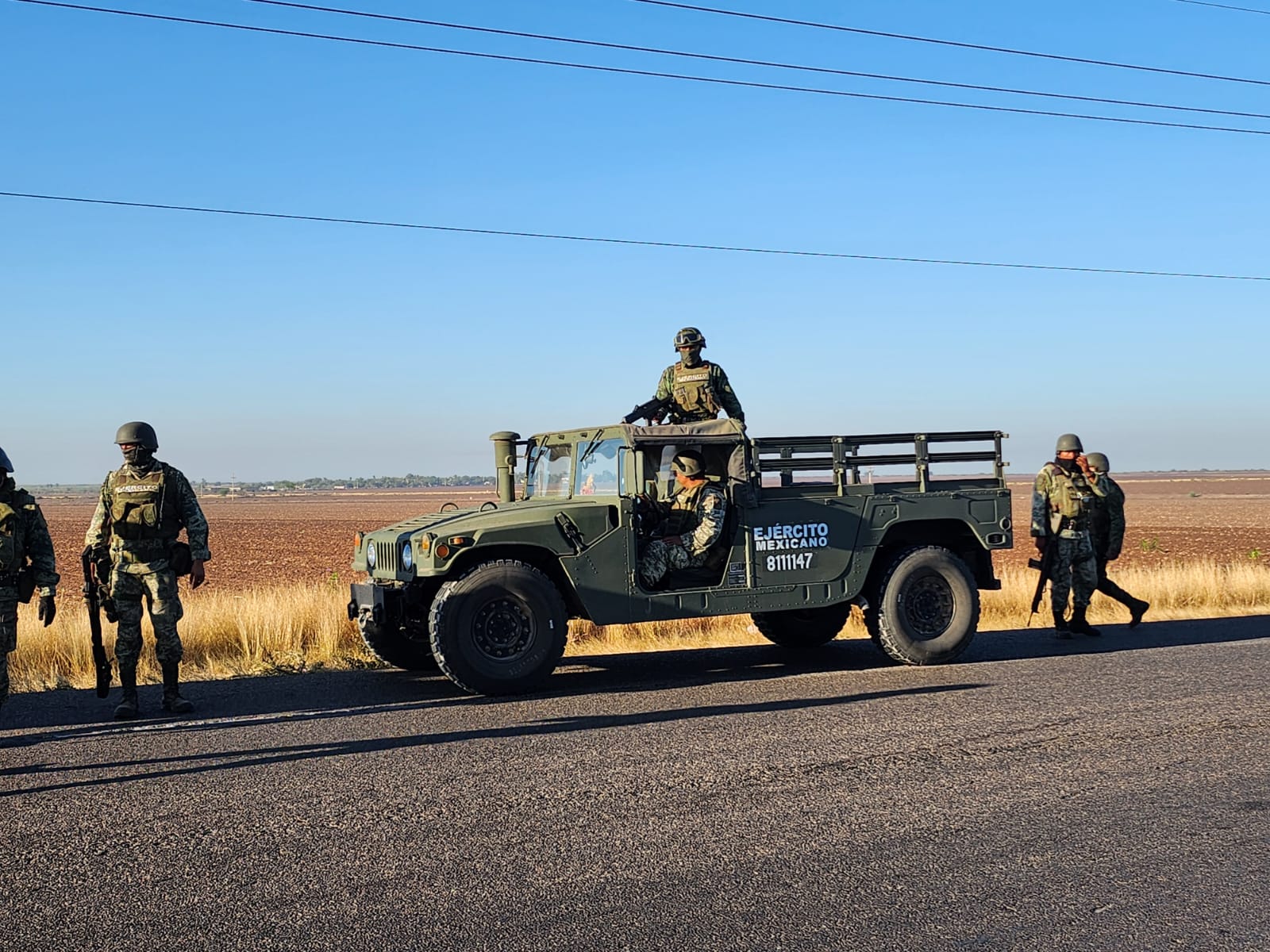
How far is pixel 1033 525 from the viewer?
12516mm

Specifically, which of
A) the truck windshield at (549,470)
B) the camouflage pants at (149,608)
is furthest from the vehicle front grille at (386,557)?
the truck windshield at (549,470)

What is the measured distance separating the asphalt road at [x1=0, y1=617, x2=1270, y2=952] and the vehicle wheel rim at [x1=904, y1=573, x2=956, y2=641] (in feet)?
4.13

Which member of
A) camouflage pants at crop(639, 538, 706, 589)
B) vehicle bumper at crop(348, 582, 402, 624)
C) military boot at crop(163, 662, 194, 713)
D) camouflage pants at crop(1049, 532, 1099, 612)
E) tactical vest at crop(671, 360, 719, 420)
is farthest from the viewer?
camouflage pants at crop(1049, 532, 1099, 612)

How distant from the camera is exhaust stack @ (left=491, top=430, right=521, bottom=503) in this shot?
1069 centimetres

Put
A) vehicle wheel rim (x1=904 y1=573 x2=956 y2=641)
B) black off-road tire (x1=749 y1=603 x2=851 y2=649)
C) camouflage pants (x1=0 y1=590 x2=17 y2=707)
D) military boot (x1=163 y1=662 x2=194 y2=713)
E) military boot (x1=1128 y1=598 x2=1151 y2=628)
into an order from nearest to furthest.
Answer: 1. camouflage pants (x1=0 y1=590 x2=17 y2=707)
2. military boot (x1=163 y1=662 x2=194 y2=713)
3. vehicle wheel rim (x1=904 y1=573 x2=956 y2=641)
4. black off-road tire (x1=749 y1=603 x2=851 y2=649)
5. military boot (x1=1128 y1=598 x2=1151 y2=628)

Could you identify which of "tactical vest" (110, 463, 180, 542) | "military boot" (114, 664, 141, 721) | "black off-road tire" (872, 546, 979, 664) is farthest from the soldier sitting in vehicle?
"military boot" (114, 664, 141, 721)

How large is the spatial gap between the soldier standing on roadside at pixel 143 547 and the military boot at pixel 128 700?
0.13 meters

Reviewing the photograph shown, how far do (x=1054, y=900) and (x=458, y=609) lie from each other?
5.02 m

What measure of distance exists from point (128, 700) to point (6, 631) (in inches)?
45.2

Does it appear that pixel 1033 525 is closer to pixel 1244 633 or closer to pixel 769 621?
pixel 1244 633

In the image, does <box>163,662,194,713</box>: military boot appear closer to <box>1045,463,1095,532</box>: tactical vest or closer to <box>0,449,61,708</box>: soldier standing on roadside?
<box>0,449,61,708</box>: soldier standing on roadside

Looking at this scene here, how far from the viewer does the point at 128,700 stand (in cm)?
788

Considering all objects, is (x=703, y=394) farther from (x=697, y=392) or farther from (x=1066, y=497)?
(x=1066, y=497)

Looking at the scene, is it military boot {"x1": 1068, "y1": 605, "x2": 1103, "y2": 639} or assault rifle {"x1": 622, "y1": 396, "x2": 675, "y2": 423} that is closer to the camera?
assault rifle {"x1": 622, "y1": 396, "x2": 675, "y2": 423}
